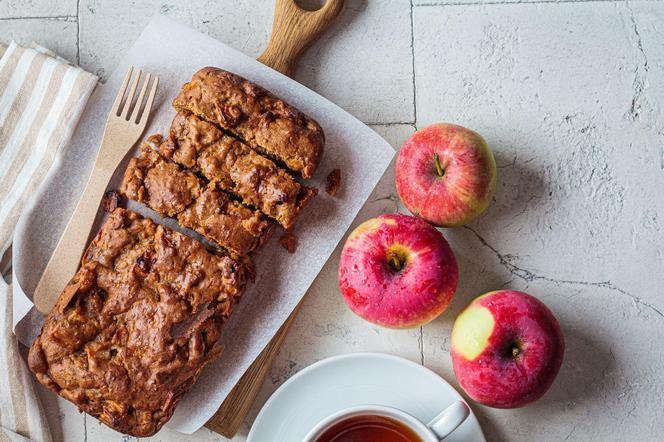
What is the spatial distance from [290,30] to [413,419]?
1.47 m

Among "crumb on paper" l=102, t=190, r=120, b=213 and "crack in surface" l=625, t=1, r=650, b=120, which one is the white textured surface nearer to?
"crack in surface" l=625, t=1, r=650, b=120

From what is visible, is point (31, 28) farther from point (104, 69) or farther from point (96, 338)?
point (96, 338)

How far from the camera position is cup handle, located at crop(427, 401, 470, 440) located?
2184 millimetres

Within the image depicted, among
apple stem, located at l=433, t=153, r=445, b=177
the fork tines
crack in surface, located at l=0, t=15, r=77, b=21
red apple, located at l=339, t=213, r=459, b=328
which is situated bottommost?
red apple, located at l=339, t=213, r=459, b=328

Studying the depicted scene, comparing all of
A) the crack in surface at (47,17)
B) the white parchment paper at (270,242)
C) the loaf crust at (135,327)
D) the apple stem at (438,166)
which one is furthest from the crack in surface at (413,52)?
the crack in surface at (47,17)

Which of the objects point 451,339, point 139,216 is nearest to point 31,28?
point 139,216

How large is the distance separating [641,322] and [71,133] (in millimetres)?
2250

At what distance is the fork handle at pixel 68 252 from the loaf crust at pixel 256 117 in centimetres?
48

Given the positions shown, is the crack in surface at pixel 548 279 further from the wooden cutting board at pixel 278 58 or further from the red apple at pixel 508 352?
the wooden cutting board at pixel 278 58

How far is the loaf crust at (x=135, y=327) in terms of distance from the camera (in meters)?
2.29

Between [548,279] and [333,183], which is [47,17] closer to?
[333,183]

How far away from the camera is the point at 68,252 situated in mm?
2455

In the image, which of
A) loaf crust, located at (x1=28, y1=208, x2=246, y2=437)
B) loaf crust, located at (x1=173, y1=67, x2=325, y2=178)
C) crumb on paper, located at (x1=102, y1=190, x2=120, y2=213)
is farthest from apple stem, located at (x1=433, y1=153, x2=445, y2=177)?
crumb on paper, located at (x1=102, y1=190, x2=120, y2=213)

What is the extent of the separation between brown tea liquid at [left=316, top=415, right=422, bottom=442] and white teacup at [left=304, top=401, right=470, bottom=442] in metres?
0.02
